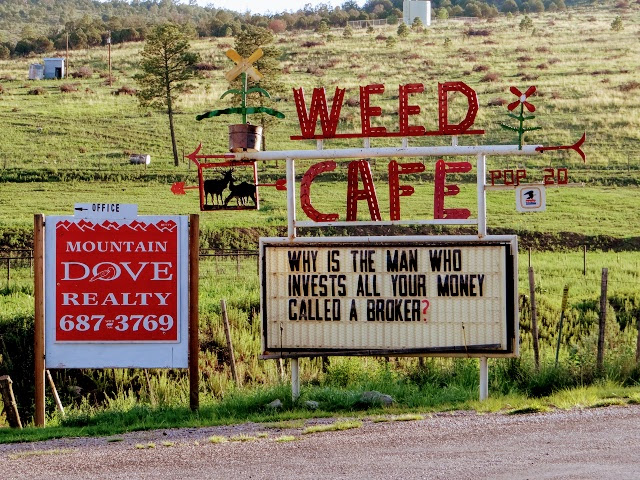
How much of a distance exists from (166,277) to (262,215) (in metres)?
26.1

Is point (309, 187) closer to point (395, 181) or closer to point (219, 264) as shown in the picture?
point (395, 181)

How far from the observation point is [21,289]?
2512cm

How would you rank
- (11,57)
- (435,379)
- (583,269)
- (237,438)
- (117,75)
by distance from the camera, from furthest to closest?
(11,57), (117,75), (583,269), (435,379), (237,438)

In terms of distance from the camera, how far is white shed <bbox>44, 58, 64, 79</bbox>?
78.4m

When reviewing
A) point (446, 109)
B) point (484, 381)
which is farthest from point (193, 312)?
point (446, 109)

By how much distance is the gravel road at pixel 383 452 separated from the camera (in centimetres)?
866

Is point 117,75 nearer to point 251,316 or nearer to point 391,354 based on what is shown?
point 251,316

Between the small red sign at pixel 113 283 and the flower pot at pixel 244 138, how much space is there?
166 centimetres

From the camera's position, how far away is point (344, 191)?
43.4 metres

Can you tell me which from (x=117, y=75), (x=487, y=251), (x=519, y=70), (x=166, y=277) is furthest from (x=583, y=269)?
(x=117, y=75)

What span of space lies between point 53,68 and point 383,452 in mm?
74062

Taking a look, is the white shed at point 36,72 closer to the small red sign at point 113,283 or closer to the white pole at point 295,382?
the small red sign at point 113,283

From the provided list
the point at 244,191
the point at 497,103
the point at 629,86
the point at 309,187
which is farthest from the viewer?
the point at 629,86

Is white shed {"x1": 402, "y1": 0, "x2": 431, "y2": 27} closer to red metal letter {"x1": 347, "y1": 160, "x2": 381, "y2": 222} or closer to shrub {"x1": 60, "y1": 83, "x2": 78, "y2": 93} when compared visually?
shrub {"x1": 60, "y1": 83, "x2": 78, "y2": 93}
